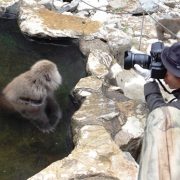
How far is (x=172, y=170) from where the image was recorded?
2.24 m

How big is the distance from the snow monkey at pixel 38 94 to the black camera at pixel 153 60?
6.77ft

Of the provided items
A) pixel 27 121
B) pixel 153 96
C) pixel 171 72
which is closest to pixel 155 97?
pixel 153 96

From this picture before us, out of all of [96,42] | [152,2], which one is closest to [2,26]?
[96,42]

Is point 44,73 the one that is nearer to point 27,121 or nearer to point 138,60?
point 27,121

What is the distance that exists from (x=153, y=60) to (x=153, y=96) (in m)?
0.21

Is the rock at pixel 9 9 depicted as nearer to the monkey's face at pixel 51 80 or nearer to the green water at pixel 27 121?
the green water at pixel 27 121

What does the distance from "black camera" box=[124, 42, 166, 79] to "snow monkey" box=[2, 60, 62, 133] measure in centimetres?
206

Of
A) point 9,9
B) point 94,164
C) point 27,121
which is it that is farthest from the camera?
point 9,9

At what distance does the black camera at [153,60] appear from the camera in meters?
2.56

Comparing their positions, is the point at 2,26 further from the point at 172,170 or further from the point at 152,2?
the point at 172,170

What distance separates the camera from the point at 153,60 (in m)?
2.65

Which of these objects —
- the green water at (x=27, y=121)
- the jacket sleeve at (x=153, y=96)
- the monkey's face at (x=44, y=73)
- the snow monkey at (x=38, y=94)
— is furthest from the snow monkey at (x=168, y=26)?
the jacket sleeve at (x=153, y=96)

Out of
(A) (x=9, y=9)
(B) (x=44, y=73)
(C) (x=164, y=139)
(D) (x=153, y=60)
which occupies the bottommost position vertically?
(A) (x=9, y=9)

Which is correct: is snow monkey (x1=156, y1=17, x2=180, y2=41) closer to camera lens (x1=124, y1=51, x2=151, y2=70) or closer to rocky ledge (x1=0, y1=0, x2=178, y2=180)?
rocky ledge (x1=0, y1=0, x2=178, y2=180)
